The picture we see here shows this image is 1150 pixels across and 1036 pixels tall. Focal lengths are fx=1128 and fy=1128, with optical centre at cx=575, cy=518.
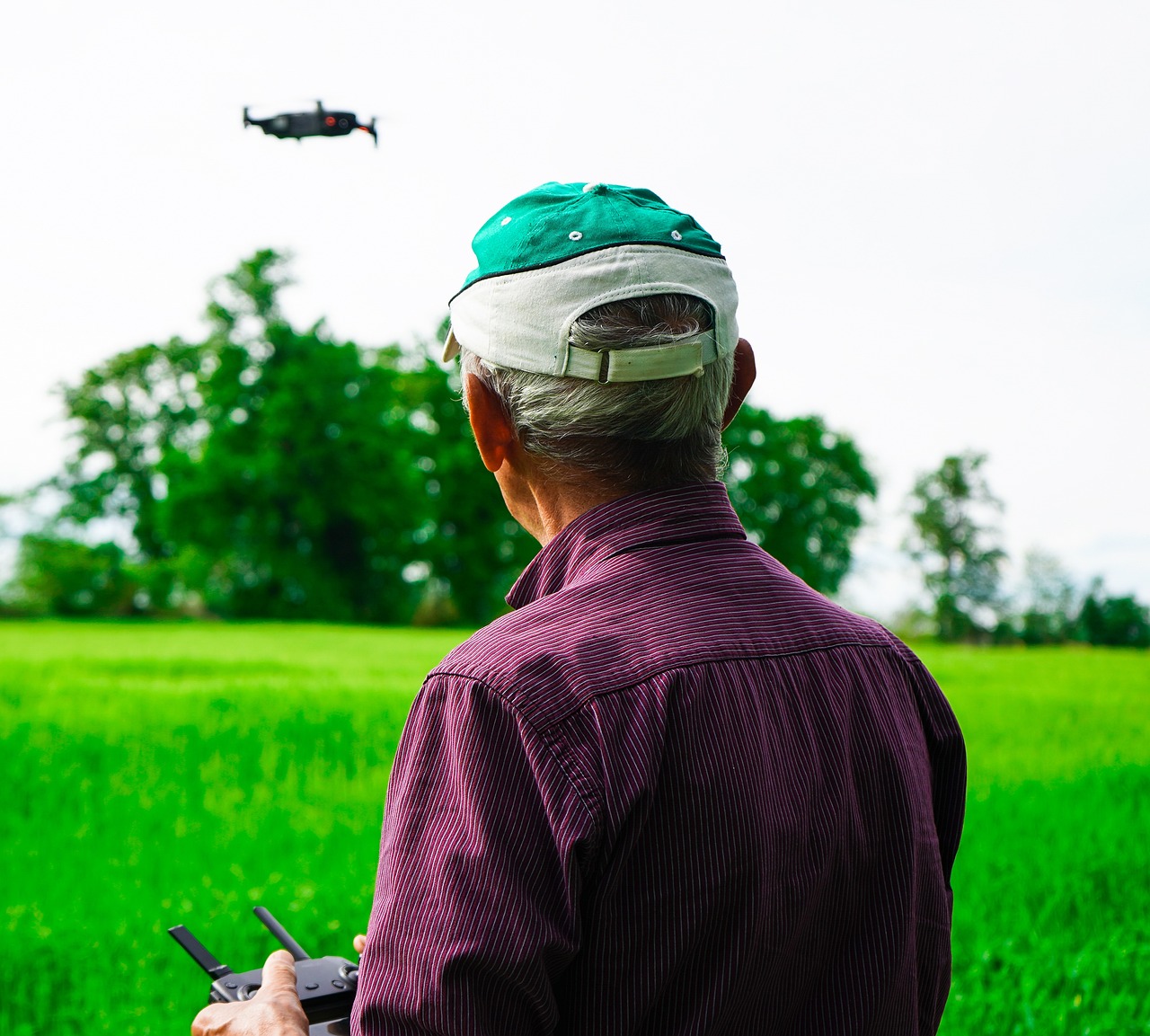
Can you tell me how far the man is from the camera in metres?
1.17

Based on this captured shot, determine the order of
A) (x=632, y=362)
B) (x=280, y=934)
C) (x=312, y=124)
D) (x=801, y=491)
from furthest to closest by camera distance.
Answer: (x=801, y=491) → (x=312, y=124) → (x=280, y=934) → (x=632, y=362)

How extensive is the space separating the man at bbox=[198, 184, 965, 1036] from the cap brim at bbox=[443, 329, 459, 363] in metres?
0.05

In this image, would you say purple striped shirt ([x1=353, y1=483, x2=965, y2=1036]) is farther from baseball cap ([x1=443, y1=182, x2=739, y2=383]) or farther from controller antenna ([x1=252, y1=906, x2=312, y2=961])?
controller antenna ([x1=252, y1=906, x2=312, y2=961])

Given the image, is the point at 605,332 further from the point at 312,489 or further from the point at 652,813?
the point at 312,489

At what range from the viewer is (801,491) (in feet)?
165

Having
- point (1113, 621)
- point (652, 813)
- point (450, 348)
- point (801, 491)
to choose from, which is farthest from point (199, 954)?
point (801, 491)

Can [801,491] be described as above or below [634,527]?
below

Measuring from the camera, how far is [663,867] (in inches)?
48.0

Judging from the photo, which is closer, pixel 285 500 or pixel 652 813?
pixel 652 813

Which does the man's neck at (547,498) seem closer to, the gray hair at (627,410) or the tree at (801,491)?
the gray hair at (627,410)

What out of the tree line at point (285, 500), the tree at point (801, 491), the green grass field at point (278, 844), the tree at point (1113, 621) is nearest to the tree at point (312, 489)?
the tree line at point (285, 500)

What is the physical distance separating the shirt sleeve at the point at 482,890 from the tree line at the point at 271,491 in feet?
125

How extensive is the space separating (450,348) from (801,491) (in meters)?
49.8

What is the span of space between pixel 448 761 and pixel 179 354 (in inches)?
1831
